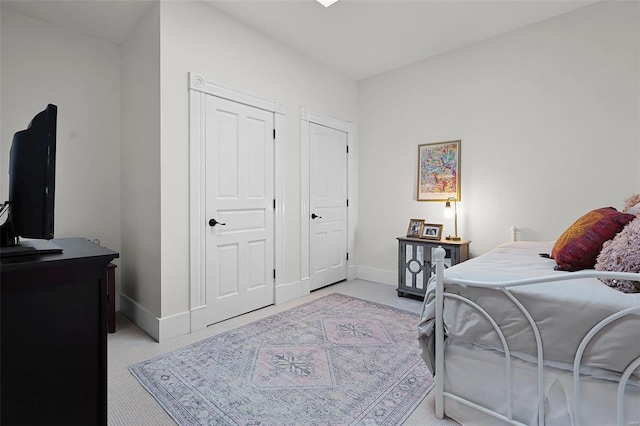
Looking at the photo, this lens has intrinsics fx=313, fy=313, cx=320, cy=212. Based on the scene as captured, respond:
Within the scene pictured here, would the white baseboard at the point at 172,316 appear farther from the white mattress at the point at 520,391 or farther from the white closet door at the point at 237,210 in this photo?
the white mattress at the point at 520,391

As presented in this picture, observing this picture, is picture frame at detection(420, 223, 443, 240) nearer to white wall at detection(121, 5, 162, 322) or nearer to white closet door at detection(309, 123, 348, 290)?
white closet door at detection(309, 123, 348, 290)

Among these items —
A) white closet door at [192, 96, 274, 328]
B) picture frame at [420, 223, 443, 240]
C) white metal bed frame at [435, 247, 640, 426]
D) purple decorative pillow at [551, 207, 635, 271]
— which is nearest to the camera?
white metal bed frame at [435, 247, 640, 426]

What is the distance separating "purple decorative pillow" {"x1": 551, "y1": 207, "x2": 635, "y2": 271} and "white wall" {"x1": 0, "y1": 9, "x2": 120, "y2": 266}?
3.77m

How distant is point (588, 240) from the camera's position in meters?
1.62

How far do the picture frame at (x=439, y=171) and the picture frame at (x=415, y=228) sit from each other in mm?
298

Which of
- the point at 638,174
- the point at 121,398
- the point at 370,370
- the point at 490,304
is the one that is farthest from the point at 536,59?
the point at 121,398

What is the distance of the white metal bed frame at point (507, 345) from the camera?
111 cm

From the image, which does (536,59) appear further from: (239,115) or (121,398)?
(121,398)

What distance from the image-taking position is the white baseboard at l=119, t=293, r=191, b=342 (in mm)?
2520

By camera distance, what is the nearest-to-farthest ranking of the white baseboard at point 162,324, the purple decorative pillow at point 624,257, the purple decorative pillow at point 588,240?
the purple decorative pillow at point 624,257 < the purple decorative pillow at point 588,240 < the white baseboard at point 162,324

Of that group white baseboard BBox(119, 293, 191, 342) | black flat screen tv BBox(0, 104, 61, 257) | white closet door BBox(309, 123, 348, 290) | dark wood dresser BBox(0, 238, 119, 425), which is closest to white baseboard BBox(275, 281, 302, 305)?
white closet door BBox(309, 123, 348, 290)

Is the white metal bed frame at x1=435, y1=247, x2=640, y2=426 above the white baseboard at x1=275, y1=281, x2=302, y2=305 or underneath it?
above

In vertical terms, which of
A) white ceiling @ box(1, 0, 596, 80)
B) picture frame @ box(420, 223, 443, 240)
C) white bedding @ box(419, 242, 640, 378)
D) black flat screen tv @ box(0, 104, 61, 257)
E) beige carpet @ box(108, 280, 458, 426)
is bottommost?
beige carpet @ box(108, 280, 458, 426)

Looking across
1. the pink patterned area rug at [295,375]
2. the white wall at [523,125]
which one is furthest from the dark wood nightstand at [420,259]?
the pink patterned area rug at [295,375]
